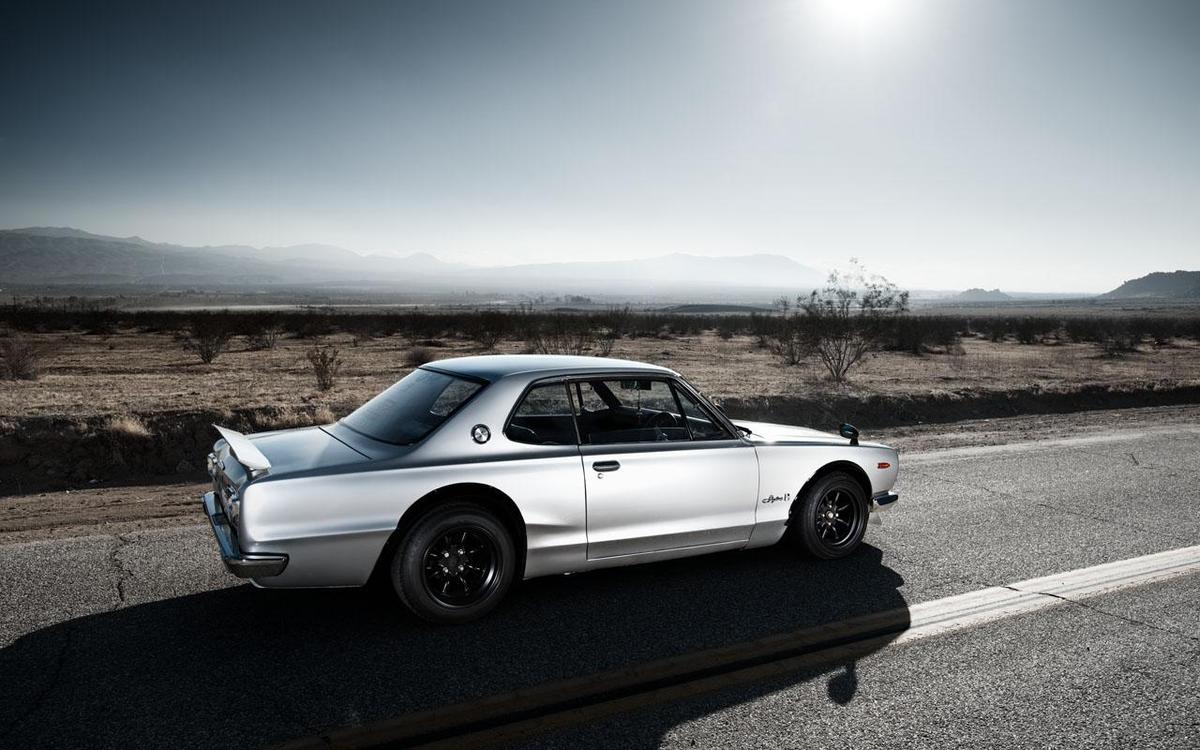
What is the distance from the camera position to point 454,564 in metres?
4.24

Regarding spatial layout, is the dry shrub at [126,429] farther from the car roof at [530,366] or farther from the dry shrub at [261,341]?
the dry shrub at [261,341]

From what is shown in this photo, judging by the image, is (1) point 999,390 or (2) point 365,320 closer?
(1) point 999,390

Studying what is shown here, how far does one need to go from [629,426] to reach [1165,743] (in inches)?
126

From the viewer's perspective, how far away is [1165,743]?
3.16m

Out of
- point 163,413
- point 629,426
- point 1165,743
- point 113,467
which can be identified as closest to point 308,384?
point 163,413

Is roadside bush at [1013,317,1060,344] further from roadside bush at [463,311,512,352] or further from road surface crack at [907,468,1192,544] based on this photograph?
road surface crack at [907,468,1192,544]

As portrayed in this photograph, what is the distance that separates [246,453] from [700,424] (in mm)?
2781

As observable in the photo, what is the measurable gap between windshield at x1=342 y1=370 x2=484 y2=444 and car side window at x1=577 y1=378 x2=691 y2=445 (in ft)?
2.72

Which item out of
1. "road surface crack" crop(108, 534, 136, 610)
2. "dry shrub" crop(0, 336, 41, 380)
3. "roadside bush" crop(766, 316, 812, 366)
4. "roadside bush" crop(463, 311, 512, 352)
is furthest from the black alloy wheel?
"roadside bush" crop(463, 311, 512, 352)

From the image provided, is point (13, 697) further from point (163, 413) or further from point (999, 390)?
point (999, 390)

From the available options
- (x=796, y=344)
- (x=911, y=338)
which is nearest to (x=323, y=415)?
(x=796, y=344)

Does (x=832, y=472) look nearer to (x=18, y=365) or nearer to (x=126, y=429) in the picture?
(x=126, y=429)

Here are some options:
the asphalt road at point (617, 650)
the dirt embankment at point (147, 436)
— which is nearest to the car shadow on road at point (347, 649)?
the asphalt road at point (617, 650)

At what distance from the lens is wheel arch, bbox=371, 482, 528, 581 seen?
4.08 m
